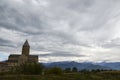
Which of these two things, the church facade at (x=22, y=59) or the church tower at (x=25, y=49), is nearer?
the church facade at (x=22, y=59)

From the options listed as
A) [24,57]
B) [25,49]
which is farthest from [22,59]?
[25,49]

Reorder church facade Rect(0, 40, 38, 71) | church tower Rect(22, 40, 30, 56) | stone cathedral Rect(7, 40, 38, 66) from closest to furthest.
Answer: church facade Rect(0, 40, 38, 71) < stone cathedral Rect(7, 40, 38, 66) < church tower Rect(22, 40, 30, 56)

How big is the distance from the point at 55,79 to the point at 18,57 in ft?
384

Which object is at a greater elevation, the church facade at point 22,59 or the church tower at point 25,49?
the church tower at point 25,49

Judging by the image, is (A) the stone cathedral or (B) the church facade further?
(A) the stone cathedral

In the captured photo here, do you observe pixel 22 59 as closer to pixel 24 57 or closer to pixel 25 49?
pixel 24 57

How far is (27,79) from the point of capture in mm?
80375

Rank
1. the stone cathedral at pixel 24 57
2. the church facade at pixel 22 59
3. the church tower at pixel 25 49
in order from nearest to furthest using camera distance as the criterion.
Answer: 1. the church facade at pixel 22 59
2. the stone cathedral at pixel 24 57
3. the church tower at pixel 25 49

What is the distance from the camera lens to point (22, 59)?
588 feet

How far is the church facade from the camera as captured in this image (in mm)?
176812

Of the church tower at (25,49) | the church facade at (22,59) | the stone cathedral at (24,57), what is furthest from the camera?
the church tower at (25,49)

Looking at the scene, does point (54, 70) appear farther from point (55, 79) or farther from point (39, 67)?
point (55, 79)

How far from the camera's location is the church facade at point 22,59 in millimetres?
176812

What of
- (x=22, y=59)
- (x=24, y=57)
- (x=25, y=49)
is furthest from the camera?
(x=25, y=49)
